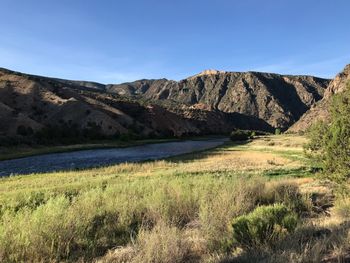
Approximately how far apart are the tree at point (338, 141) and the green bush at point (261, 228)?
241 inches

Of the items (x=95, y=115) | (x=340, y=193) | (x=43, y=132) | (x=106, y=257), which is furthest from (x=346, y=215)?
(x=95, y=115)

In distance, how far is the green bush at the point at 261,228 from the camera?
26.4ft

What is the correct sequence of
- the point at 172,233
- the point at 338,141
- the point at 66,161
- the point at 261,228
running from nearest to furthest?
the point at 172,233 < the point at 261,228 < the point at 338,141 < the point at 66,161

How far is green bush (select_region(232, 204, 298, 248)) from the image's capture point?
8.05 m

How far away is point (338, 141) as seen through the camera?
14.4m

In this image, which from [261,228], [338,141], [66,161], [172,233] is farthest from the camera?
[66,161]

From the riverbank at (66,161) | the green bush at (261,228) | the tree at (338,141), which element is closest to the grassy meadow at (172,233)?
the green bush at (261,228)

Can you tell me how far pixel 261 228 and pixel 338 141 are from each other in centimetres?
745

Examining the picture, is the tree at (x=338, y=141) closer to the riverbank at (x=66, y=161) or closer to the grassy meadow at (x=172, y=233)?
the grassy meadow at (x=172, y=233)

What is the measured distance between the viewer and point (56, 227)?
837 cm

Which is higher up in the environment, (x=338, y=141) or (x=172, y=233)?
(x=338, y=141)

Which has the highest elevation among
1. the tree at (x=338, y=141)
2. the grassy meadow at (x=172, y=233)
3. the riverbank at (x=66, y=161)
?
the tree at (x=338, y=141)

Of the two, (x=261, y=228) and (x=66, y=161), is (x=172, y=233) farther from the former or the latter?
(x=66, y=161)

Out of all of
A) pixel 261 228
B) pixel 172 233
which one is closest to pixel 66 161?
pixel 172 233
